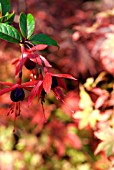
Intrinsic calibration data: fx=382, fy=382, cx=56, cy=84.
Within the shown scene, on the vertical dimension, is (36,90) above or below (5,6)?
below

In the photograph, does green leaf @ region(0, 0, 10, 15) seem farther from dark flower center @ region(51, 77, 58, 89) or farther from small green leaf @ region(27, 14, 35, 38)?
dark flower center @ region(51, 77, 58, 89)

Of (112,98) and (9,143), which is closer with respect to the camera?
(112,98)

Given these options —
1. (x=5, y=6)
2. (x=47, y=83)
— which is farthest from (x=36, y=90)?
(x=5, y=6)

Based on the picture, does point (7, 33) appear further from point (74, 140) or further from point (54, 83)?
point (74, 140)

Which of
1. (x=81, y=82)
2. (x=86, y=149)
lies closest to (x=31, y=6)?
(x=81, y=82)

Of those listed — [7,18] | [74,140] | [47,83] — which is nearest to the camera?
[47,83]

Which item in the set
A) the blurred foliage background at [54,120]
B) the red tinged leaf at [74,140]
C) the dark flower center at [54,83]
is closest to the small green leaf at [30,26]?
the dark flower center at [54,83]

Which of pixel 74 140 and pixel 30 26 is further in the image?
pixel 74 140

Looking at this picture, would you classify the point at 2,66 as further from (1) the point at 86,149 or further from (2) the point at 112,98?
(2) the point at 112,98
